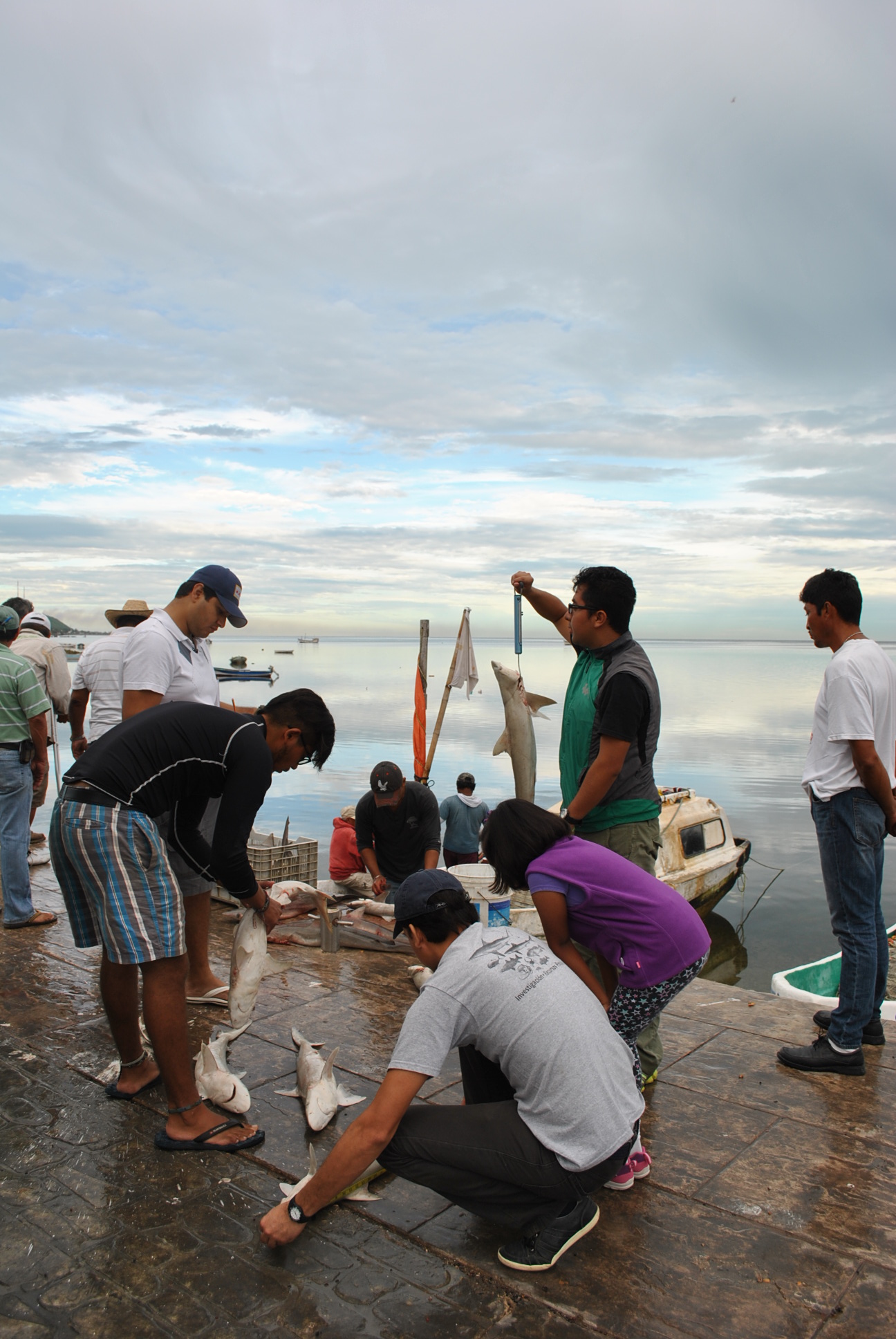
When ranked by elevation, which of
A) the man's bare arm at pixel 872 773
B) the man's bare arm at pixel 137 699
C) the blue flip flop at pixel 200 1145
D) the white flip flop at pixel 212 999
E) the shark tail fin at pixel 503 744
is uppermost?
the man's bare arm at pixel 137 699

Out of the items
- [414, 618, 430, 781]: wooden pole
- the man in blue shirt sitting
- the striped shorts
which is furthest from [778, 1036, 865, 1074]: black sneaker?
[414, 618, 430, 781]: wooden pole

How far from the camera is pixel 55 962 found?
197 inches

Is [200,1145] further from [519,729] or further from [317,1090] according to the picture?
[519,729]

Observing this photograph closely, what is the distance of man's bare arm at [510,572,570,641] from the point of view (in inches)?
171

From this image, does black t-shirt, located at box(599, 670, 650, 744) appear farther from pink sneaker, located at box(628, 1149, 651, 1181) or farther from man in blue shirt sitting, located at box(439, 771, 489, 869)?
man in blue shirt sitting, located at box(439, 771, 489, 869)

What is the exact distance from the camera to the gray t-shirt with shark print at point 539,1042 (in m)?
2.40

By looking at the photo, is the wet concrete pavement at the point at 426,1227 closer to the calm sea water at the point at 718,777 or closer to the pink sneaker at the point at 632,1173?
the pink sneaker at the point at 632,1173

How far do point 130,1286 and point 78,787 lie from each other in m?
1.51

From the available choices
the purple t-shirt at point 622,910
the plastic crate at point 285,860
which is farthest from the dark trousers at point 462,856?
the purple t-shirt at point 622,910

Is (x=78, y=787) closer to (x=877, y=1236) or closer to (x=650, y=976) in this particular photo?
(x=650, y=976)

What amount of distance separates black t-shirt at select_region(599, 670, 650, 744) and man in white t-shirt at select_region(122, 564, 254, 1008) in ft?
5.10

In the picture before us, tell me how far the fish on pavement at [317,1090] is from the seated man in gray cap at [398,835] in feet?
10.7

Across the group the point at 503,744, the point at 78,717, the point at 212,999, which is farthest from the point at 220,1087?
the point at 78,717

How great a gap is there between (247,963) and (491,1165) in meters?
1.41
